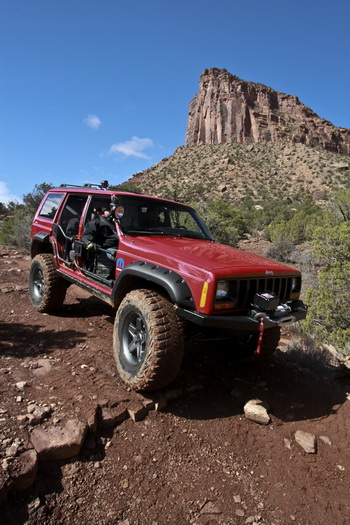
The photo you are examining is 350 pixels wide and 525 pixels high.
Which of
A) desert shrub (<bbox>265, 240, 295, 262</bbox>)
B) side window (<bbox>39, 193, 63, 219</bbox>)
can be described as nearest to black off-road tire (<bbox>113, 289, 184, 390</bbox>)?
side window (<bbox>39, 193, 63, 219</bbox>)

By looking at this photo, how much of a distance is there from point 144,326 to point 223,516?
158 cm

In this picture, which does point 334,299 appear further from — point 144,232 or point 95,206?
point 95,206

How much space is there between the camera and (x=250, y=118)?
70.6 metres

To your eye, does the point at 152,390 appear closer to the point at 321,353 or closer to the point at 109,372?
the point at 109,372

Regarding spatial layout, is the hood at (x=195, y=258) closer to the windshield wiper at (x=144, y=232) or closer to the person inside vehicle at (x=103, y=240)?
the windshield wiper at (x=144, y=232)

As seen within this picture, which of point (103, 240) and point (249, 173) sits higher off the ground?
point (249, 173)

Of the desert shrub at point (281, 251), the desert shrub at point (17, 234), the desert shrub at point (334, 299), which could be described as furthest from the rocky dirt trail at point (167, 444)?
the desert shrub at point (281, 251)

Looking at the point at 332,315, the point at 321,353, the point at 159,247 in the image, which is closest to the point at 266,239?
the point at 332,315

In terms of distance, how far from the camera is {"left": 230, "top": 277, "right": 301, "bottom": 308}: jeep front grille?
2953 millimetres

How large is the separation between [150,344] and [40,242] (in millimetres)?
3813

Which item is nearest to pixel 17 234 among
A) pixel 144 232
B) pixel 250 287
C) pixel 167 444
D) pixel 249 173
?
pixel 144 232

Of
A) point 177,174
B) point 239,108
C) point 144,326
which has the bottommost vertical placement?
point 144,326

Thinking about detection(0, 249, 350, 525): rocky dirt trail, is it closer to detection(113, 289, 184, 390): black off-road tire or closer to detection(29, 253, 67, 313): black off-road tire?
detection(113, 289, 184, 390): black off-road tire

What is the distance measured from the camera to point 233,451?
2.64m
